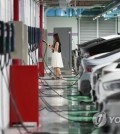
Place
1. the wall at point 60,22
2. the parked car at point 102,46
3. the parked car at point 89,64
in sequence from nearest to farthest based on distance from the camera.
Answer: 1. the parked car at point 89,64
2. the parked car at point 102,46
3. the wall at point 60,22

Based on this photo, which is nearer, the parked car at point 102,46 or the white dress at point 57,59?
the parked car at point 102,46

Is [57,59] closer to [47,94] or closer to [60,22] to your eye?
[47,94]

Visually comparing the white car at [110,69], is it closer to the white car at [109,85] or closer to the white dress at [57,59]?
the white car at [109,85]

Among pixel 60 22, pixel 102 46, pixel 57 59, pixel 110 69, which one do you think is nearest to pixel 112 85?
pixel 110 69

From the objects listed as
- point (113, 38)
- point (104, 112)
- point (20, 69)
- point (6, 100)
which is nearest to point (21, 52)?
point (20, 69)

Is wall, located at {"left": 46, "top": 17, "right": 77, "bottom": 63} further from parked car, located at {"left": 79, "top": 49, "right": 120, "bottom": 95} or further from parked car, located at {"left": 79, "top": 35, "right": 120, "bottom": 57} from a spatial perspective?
parked car, located at {"left": 79, "top": 49, "right": 120, "bottom": 95}

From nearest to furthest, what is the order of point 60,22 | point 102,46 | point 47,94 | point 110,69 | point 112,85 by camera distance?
point 112,85 → point 110,69 → point 102,46 → point 47,94 → point 60,22

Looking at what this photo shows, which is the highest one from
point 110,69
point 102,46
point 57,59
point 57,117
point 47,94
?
point 102,46

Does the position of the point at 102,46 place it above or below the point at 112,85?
above

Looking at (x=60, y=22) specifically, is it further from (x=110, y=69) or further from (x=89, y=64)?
(x=110, y=69)

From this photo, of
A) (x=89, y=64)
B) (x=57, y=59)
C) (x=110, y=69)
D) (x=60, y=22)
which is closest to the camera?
(x=110, y=69)

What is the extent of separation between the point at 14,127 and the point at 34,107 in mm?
572

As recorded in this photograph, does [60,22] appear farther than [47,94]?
Yes

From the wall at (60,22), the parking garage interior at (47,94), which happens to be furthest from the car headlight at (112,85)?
the wall at (60,22)
